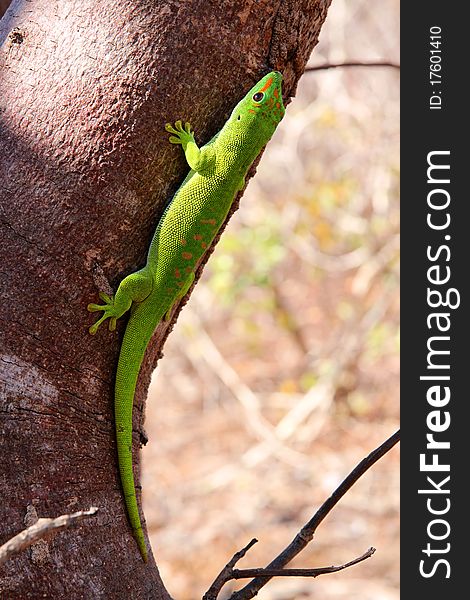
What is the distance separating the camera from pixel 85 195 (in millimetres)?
1459

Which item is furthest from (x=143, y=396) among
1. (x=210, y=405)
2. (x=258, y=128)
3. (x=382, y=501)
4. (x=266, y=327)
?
(x=266, y=327)

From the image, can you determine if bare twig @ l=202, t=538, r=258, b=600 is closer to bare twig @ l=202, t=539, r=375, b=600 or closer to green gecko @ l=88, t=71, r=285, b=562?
bare twig @ l=202, t=539, r=375, b=600

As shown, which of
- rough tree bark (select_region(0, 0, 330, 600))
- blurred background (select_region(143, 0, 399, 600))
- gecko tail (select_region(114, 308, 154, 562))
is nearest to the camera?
rough tree bark (select_region(0, 0, 330, 600))

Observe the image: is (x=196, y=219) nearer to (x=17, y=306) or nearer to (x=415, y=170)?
(x=17, y=306)

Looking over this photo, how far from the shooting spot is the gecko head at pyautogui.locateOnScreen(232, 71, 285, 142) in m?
1.62

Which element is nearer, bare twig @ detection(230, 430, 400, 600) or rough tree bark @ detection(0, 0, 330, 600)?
rough tree bark @ detection(0, 0, 330, 600)

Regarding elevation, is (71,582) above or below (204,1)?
below

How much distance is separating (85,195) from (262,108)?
21.0 inches

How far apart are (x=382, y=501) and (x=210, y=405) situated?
6.21 ft

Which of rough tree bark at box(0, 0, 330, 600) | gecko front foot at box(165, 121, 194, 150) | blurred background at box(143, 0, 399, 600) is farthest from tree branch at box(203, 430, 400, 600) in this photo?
blurred background at box(143, 0, 399, 600)

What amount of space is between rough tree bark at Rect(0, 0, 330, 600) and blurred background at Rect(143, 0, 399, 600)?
358 cm

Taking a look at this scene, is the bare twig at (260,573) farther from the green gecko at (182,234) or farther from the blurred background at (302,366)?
the blurred background at (302,366)

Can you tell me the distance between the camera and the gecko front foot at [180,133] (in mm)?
1511

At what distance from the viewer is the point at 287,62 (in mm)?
1643
